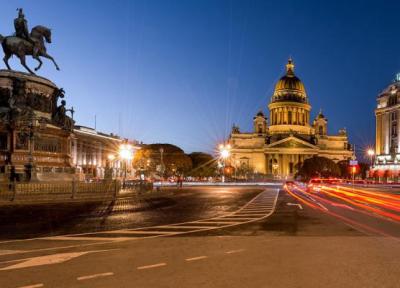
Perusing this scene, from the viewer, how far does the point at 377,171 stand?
121750mm

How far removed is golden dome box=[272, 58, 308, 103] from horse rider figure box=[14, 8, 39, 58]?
149121mm

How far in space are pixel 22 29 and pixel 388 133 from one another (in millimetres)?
115965

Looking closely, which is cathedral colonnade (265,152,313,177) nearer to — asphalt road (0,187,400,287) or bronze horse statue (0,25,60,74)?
bronze horse statue (0,25,60,74)

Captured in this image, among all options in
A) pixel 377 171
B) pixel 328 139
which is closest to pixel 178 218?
pixel 377 171

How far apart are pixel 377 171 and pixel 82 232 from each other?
11812cm

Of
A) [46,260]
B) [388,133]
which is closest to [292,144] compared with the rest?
[388,133]

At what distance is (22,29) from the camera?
105 feet

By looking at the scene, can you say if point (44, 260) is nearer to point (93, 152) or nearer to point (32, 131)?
point (32, 131)

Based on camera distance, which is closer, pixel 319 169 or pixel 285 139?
pixel 319 169

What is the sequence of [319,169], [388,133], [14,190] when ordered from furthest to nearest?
1. [388,133]
2. [319,169]
3. [14,190]

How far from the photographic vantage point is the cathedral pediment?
162125 millimetres

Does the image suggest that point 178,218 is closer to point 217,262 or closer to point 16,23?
point 217,262

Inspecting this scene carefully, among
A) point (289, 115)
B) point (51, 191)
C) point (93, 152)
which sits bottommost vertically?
point (51, 191)

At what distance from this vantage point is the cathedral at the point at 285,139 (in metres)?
163
